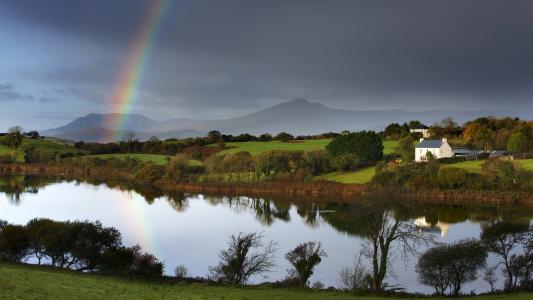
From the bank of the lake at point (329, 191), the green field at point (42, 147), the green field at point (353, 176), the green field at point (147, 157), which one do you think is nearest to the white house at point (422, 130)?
the green field at point (353, 176)

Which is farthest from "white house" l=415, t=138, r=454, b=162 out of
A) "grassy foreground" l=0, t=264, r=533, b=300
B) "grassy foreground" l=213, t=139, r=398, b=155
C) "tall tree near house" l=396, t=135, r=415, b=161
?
"grassy foreground" l=0, t=264, r=533, b=300

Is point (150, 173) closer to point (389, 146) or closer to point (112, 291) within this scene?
point (389, 146)

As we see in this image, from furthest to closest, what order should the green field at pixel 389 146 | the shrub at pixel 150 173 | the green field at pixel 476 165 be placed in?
the green field at pixel 389 146 → the shrub at pixel 150 173 → the green field at pixel 476 165

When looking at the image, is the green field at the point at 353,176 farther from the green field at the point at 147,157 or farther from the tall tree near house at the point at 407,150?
the green field at the point at 147,157

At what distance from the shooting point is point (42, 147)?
12706 centimetres

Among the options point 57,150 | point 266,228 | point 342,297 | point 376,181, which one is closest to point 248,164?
point 376,181

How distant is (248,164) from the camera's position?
9175cm

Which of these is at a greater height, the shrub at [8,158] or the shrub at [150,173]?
the shrub at [8,158]

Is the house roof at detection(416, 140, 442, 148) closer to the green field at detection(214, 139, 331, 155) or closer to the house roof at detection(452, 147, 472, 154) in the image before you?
the house roof at detection(452, 147, 472, 154)

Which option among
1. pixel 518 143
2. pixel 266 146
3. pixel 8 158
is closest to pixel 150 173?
pixel 266 146

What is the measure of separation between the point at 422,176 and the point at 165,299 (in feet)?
193

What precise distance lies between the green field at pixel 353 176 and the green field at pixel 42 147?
69590 millimetres

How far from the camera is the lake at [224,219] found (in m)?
32.5

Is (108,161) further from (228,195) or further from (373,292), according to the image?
(373,292)
